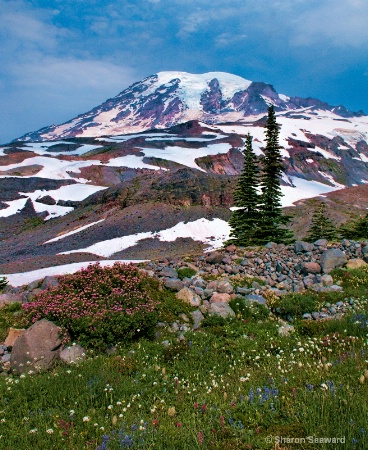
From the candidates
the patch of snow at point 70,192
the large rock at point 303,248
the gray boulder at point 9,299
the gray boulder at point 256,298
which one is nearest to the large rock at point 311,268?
the large rock at point 303,248

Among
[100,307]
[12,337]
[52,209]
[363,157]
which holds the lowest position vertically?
[52,209]

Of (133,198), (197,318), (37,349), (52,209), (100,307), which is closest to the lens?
(37,349)

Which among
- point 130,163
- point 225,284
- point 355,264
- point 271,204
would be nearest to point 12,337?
point 225,284

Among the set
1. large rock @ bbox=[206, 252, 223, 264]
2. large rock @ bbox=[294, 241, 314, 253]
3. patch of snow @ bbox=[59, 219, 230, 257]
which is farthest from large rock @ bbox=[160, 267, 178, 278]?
patch of snow @ bbox=[59, 219, 230, 257]

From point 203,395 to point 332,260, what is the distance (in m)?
9.52

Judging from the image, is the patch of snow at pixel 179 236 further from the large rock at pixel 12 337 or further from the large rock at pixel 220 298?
the large rock at pixel 12 337

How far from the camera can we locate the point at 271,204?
23.7 meters

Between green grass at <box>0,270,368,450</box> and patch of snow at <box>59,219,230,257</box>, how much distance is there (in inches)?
1098

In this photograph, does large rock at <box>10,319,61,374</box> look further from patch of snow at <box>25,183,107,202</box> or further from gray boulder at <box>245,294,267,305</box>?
patch of snow at <box>25,183,107,202</box>

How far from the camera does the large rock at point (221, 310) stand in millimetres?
8828

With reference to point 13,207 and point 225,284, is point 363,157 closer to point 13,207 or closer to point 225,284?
point 13,207

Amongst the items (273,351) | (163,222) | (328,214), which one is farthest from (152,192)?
(273,351)

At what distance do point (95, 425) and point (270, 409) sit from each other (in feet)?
7.25

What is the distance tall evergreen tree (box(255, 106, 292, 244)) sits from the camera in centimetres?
2219
